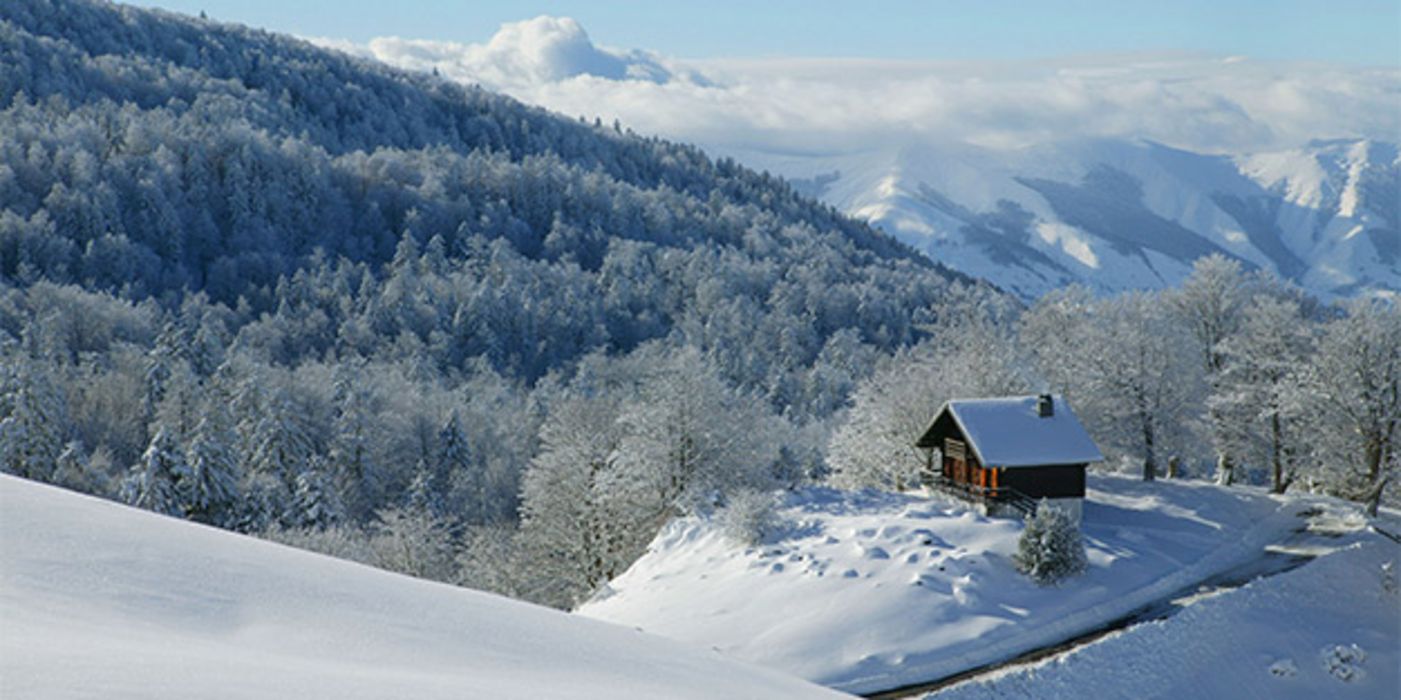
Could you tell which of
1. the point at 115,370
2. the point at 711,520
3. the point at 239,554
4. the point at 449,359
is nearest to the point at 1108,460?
the point at 711,520

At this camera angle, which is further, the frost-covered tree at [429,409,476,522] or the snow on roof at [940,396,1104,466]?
the frost-covered tree at [429,409,476,522]

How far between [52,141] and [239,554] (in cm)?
14920

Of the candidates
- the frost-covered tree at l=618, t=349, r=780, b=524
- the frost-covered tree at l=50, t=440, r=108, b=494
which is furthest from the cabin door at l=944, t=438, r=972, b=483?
the frost-covered tree at l=50, t=440, r=108, b=494

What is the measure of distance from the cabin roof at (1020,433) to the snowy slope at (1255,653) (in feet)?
28.4

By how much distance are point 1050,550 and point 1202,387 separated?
2404cm

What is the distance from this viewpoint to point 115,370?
257ft

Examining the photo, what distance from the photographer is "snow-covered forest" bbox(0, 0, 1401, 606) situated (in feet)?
148

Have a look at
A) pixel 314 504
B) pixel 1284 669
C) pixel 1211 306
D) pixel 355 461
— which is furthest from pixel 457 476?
pixel 1284 669

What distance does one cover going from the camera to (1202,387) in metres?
50.4

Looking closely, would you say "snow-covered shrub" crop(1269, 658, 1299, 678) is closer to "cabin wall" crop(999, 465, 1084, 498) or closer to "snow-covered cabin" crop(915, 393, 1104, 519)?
"snow-covered cabin" crop(915, 393, 1104, 519)

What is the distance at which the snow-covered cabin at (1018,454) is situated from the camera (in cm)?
3888

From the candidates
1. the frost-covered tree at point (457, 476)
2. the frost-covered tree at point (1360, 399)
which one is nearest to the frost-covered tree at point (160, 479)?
the frost-covered tree at point (457, 476)

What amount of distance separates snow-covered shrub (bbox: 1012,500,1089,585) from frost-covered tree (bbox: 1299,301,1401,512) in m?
15.5

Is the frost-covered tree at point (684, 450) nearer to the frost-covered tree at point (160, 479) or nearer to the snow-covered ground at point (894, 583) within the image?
the snow-covered ground at point (894, 583)
